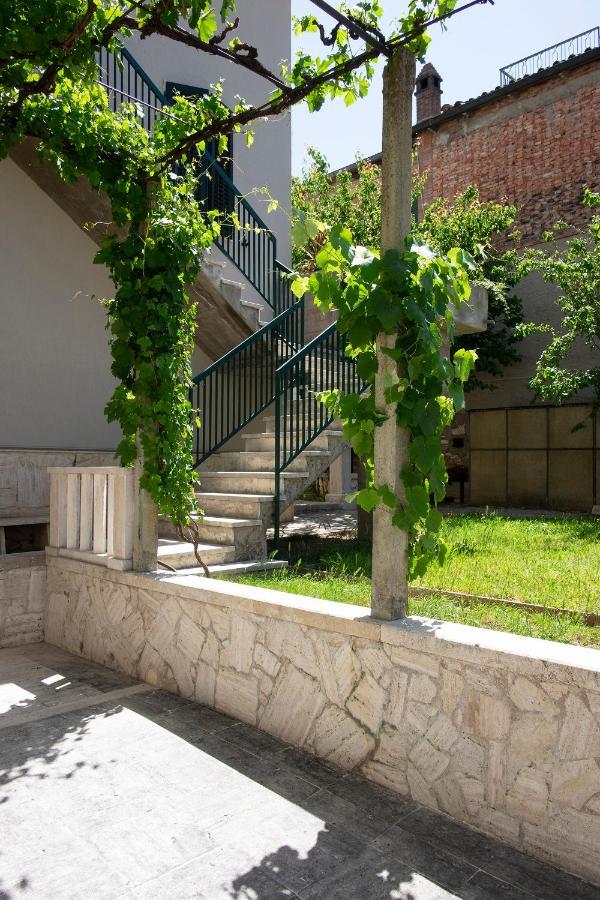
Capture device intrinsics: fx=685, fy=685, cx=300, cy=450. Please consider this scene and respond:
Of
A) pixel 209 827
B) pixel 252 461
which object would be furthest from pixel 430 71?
pixel 209 827

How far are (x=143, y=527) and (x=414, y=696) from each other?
246 cm

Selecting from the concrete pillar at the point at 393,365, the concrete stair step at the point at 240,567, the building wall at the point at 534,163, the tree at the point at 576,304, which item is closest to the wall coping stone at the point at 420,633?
the concrete pillar at the point at 393,365

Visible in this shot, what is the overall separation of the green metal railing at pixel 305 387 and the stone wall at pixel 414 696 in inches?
85.3

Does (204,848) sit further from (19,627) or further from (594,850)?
(19,627)

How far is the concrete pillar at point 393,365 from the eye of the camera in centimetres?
312

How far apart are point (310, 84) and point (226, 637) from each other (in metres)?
3.08

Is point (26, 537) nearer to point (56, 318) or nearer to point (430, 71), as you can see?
point (56, 318)

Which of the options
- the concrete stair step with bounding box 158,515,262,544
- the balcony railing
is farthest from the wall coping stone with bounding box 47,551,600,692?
the balcony railing

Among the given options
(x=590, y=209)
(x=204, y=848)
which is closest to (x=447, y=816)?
(x=204, y=848)

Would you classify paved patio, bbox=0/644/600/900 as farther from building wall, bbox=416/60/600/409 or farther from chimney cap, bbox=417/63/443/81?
chimney cap, bbox=417/63/443/81

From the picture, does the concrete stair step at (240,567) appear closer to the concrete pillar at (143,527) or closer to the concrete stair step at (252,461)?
the concrete pillar at (143,527)

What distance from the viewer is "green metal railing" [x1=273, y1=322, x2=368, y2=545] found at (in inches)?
244

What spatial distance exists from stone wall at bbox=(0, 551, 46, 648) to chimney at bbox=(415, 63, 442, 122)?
17548 millimetres

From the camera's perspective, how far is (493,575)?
5312 millimetres
